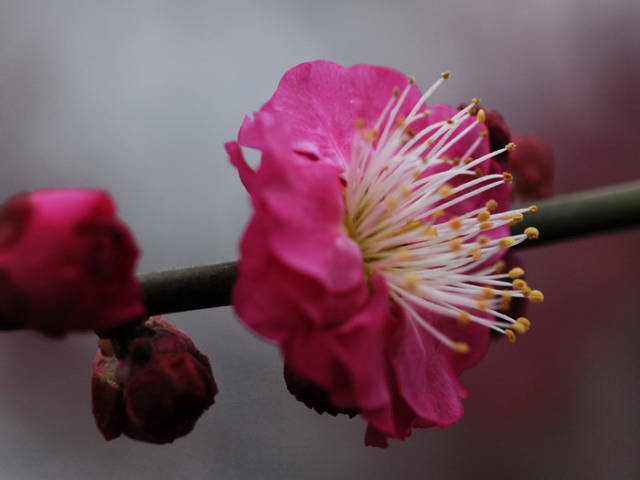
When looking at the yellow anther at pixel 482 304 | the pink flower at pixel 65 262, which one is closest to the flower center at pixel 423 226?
the yellow anther at pixel 482 304

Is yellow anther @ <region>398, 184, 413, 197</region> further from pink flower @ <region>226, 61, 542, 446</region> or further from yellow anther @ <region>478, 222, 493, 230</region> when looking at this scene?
yellow anther @ <region>478, 222, 493, 230</region>

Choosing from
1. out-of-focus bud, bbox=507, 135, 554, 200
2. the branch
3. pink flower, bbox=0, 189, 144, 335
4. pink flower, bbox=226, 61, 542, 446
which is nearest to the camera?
pink flower, bbox=0, 189, 144, 335

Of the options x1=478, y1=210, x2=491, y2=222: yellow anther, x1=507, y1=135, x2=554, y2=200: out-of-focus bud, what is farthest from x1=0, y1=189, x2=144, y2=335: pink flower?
x1=507, y1=135, x2=554, y2=200: out-of-focus bud

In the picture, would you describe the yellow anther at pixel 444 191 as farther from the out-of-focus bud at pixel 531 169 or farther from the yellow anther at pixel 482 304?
the out-of-focus bud at pixel 531 169

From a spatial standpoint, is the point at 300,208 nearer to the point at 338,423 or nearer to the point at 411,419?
the point at 411,419

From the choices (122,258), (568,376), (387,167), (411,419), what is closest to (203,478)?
(411,419)

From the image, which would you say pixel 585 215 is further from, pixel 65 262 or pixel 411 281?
pixel 65 262

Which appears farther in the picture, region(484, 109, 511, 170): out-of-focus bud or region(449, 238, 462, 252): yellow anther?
region(484, 109, 511, 170): out-of-focus bud

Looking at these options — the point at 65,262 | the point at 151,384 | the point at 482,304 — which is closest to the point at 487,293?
the point at 482,304

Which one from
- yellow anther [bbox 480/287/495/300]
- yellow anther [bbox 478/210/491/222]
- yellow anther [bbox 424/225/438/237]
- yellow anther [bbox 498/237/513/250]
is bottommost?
yellow anther [bbox 480/287/495/300]
